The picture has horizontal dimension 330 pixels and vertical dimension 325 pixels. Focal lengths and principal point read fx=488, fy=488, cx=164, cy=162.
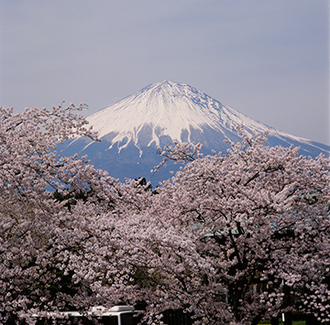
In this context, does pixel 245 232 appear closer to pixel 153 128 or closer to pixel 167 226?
pixel 167 226

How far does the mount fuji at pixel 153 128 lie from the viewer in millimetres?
132125

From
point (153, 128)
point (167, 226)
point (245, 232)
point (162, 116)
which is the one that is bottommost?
point (245, 232)

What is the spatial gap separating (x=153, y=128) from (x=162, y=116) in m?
4.57

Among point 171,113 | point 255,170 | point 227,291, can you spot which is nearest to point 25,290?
point 227,291

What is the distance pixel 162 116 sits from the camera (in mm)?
145750

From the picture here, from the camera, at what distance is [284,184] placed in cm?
945

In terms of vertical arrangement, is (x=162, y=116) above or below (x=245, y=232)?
above

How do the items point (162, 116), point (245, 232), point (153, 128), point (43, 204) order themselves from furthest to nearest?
point (162, 116) < point (153, 128) < point (245, 232) < point (43, 204)

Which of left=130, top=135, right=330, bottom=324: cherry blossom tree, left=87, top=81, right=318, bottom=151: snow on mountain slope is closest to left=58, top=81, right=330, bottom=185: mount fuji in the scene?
left=87, top=81, right=318, bottom=151: snow on mountain slope

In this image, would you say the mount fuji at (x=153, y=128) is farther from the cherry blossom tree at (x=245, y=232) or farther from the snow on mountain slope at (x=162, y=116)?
the cherry blossom tree at (x=245, y=232)

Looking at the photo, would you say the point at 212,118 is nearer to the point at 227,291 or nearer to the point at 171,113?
the point at 171,113

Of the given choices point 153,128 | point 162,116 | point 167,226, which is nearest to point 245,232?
point 167,226

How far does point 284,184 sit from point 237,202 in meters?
1.50

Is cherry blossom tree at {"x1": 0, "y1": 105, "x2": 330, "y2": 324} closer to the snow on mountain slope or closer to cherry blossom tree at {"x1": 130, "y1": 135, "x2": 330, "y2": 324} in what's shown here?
cherry blossom tree at {"x1": 130, "y1": 135, "x2": 330, "y2": 324}
